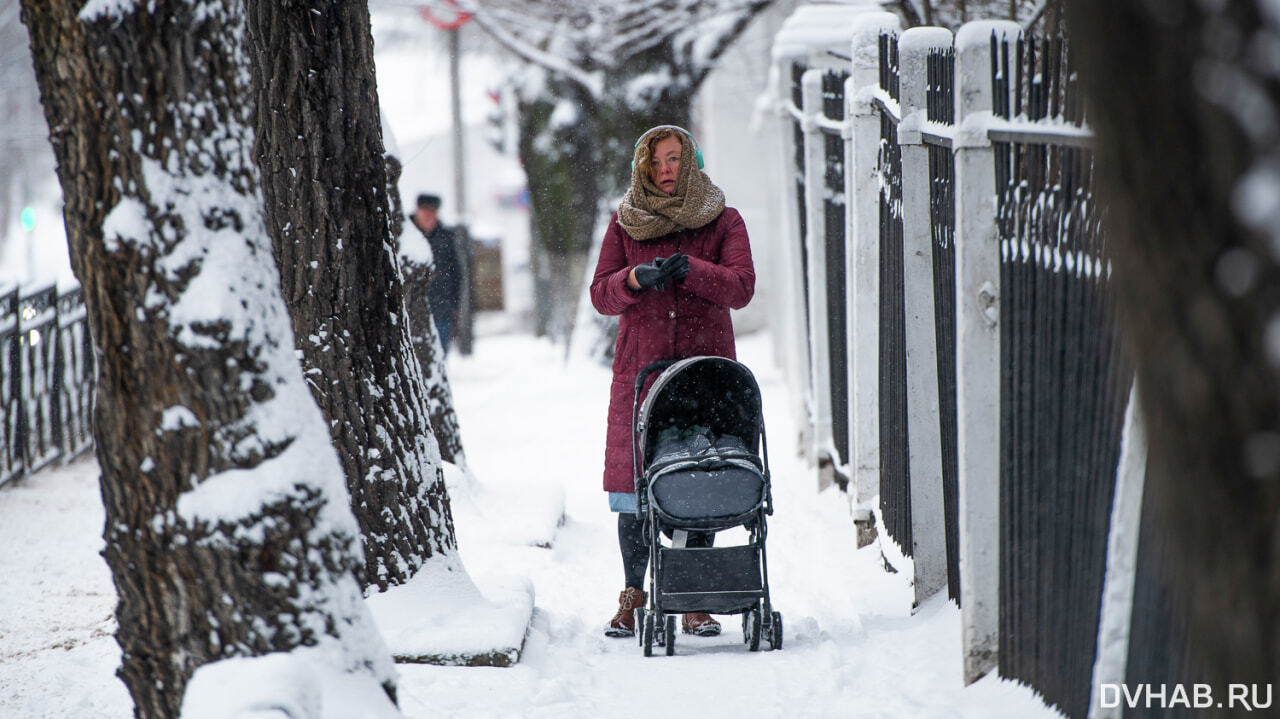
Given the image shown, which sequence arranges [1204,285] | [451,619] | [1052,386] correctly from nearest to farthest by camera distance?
[1204,285] < [1052,386] < [451,619]

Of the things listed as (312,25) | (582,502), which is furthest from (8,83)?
(312,25)

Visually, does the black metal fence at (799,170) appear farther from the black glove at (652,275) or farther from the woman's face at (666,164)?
the black glove at (652,275)

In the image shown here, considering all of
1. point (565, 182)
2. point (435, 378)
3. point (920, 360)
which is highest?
point (565, 182)

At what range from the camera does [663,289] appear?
14.0ft

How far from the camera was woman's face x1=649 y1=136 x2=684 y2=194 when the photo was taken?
4.35 meters

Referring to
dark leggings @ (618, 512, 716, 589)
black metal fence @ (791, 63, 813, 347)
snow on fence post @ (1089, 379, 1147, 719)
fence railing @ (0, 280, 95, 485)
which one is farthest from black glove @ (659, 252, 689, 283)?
fence railing @ (0, 280, 95, 485)

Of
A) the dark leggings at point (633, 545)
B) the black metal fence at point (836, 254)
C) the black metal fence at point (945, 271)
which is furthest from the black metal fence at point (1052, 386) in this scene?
the black metal fence at point (836, 254)

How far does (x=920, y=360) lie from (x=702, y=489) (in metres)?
0.94

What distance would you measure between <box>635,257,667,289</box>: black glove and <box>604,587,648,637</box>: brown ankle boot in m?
1.18

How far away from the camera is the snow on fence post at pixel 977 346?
10.5 ft

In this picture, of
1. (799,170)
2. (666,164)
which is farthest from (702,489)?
(799,170)

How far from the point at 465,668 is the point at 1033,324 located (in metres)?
2.09

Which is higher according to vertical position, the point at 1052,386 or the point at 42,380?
the point at 1052,386

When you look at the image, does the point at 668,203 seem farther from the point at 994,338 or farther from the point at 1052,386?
the point at 1052,386
